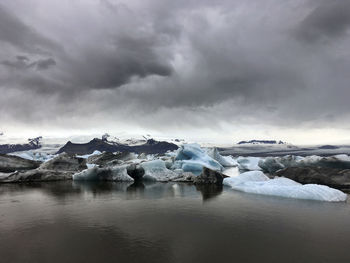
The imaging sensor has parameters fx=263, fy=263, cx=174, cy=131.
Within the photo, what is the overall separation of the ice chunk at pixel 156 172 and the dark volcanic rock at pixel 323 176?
399 inches

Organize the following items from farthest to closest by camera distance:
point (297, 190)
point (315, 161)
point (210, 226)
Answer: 1. point (315, 161)
2. point (297, 190)
3. point (210, 226)

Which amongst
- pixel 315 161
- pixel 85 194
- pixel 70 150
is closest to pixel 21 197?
pixel 85 194

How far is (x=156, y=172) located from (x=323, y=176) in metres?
13.7

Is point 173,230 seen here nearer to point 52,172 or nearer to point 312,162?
point 52,172

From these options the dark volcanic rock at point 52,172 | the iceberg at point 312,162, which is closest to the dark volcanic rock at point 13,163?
the dark volcanic rock at point 52,172

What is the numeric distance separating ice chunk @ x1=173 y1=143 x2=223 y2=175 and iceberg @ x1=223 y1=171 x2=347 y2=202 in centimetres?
1236

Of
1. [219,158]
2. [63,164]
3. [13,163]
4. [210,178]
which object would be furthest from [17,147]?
[210,178]

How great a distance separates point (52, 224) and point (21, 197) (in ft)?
22.9

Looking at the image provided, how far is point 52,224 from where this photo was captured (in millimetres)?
9117

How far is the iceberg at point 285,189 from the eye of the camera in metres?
13.4

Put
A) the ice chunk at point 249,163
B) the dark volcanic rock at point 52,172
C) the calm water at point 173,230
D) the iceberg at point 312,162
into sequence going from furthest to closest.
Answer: the ice chunk at point 249,163
the iceberg at point 312,162
the dark volcanic rock at point 52,172
the calm water at point 173,230

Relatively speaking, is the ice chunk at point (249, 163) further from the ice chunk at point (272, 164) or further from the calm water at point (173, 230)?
the calm water at point (173, 230)

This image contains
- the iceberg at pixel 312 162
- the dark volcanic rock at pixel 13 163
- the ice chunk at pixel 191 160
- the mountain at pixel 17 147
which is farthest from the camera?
the mountain at pixel 17 147

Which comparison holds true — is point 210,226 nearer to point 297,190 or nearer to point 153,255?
point 153,255
